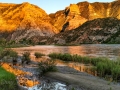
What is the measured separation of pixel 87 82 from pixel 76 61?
26807 millimetres

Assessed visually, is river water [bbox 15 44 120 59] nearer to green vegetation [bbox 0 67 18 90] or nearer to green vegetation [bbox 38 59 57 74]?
green vegetation [bbox 38 59 57 74]

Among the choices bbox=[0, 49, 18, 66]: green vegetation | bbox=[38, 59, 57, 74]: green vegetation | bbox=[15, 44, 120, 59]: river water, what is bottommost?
bbox=[15, 44, 120, 59]: river water

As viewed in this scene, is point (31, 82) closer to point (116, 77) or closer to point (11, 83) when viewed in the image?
point (11, 83)

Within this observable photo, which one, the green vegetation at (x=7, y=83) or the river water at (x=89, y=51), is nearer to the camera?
the green vegetation at (x=7, y=83)

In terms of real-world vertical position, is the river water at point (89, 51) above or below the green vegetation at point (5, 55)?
below

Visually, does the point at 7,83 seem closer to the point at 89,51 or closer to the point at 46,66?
the point at 46,66

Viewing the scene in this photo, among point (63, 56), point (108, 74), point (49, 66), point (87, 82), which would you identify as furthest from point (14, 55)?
point (87, 82)

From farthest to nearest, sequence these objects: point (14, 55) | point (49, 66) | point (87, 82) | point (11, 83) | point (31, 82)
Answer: point (14, 55) < point (49, 66) < point (31, 82) < point (87, 82) < point (11, 83)

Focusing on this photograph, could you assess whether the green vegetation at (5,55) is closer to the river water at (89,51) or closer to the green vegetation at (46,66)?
the green vegetation at (46,66)

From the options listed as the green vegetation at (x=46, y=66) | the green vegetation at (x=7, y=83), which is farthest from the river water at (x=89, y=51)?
the green vegetation at (x=7, y=83)

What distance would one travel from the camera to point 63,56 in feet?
188

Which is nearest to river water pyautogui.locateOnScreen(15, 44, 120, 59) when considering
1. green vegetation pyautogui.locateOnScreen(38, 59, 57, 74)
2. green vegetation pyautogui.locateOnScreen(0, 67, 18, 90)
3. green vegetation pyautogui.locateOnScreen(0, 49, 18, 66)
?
green vegetation pyautogui.locateOnScreen(0, 49, 18, 66)

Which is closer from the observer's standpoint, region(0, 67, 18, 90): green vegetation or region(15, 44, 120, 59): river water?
region(0, 67, 18, 90): green vegetation

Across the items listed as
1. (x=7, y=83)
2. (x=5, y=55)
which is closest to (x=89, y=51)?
(x=5, y=55)
